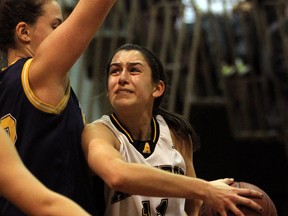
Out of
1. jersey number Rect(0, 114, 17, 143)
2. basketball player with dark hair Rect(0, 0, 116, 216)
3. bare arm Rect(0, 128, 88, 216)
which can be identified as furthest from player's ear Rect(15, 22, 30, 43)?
bare arm Rect(0, 128, 88, 216)

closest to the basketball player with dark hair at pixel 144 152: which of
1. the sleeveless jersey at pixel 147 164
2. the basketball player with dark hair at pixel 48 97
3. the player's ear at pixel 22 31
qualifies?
the sleeveless jersey at pixel 147 164

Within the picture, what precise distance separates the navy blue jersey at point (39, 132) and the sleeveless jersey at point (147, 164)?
0.79 ft

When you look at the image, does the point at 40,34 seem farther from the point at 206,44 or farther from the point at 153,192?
the point at 206,44

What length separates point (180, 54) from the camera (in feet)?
18.2

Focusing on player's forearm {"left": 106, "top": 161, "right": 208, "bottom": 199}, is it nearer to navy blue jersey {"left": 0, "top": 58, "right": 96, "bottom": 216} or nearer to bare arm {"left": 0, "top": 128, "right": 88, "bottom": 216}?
navy blue jersey {"left": 0, "top": 58, "right": 96, "bottom": 216}

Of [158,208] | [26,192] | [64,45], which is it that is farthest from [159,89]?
[26,192]

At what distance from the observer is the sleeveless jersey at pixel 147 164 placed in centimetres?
274

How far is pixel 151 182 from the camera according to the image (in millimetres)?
2422

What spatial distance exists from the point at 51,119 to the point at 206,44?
364 cm

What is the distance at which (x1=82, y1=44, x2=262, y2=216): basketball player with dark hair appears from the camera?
244 cm

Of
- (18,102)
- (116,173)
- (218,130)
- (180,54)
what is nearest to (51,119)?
(18,102)

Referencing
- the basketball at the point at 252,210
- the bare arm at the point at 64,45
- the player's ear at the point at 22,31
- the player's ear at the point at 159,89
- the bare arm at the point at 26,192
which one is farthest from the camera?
the player's ear at the point at 159,89

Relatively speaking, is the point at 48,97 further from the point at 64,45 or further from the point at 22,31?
the point at 22,31

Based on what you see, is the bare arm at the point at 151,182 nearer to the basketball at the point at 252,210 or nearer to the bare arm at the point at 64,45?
the basketball at the point at 252,210
